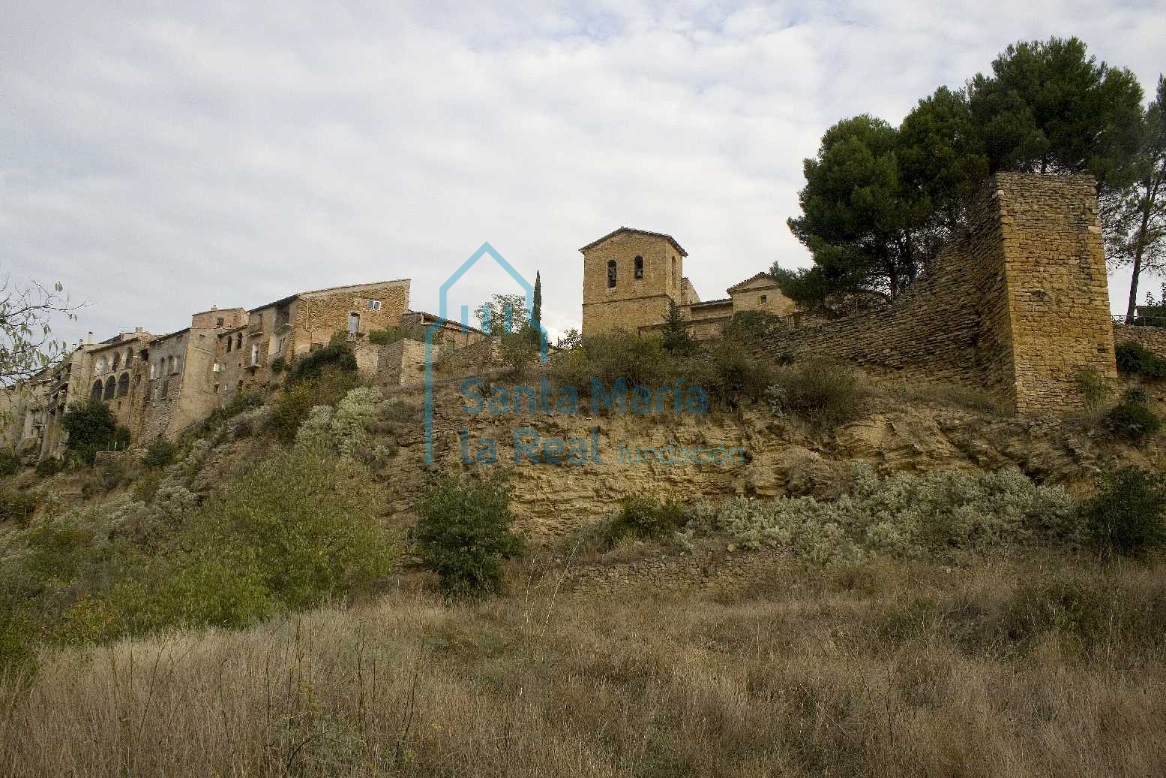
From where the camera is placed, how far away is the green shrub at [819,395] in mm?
15781

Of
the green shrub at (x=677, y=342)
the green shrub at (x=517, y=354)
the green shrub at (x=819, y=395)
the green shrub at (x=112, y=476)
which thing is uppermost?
the green shrub at (x=677, y=342)

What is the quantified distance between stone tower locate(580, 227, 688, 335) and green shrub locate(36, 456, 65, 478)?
2624 centimetres

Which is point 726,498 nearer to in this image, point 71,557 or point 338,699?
point 338,699

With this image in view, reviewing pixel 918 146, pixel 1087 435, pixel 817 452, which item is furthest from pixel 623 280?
pixel 1087 435

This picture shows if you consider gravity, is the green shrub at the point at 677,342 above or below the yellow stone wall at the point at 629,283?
below

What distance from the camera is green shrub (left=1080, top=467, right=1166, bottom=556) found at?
10.9 m

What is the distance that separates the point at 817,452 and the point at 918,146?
36.5 ft

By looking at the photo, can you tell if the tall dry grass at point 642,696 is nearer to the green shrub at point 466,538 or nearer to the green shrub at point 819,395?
the green shrub at point 466,538

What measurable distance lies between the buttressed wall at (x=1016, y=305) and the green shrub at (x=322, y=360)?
2319 centimetres

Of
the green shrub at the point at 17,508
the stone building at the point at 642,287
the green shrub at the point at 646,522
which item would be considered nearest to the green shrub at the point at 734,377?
the green shrub at the point at 646,522

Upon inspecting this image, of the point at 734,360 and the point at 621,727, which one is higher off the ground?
the point at 734,360

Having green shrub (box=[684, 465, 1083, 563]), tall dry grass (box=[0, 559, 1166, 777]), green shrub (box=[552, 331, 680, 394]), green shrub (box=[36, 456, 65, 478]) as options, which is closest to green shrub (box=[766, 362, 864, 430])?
green shrub (box=[684, 465, 1083, 563])

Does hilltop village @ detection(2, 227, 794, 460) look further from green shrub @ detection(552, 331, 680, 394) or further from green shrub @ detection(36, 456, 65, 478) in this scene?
green shrub @ detection(552, 331, 680, 394)

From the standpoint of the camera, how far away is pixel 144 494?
85.5ft
